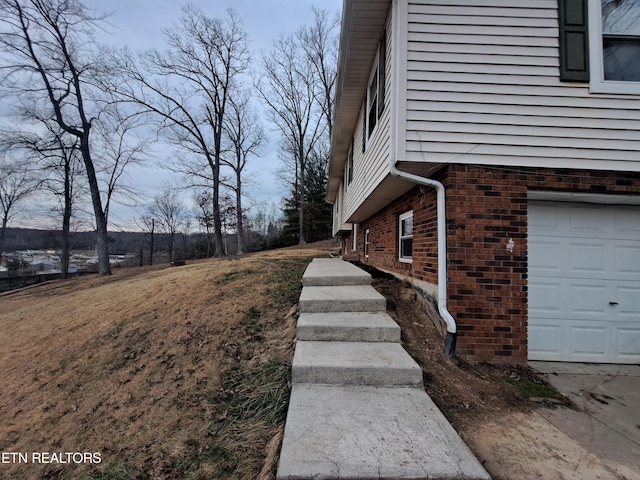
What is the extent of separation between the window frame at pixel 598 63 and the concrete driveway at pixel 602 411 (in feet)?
10.9

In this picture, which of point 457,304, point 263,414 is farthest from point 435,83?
point 263,414

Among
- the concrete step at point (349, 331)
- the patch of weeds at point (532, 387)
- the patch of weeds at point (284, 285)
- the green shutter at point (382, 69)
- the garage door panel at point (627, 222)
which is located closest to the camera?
the patch of weeds at point (532, 387)

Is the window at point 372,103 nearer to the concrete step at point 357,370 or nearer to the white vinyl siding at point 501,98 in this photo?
the white vinyl siding at point 501,98

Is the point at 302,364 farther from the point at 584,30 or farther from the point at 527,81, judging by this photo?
the point at 584,30

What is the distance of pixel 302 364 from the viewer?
2.73 meters

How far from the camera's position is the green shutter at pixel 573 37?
11.5ft

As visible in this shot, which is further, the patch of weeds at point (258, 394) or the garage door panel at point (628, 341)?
the garage door panel at point (628, 341)

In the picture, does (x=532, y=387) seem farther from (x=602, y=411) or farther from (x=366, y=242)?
(x=366, y=242)

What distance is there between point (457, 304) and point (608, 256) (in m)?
2.19

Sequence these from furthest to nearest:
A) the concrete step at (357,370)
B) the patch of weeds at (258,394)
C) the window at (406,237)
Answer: the window at (406,237) → the concrete step at (357,370) → the patch of weeds at (258,394)

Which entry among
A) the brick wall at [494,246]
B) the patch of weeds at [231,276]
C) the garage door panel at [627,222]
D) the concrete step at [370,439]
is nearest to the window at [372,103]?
the brick wall at [494,246]

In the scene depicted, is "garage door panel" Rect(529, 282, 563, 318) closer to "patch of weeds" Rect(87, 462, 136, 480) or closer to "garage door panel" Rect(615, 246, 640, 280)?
"garage door panel" Rect(615, 246, 640, 280)

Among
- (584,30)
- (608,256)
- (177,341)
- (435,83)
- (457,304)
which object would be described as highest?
(584,30)

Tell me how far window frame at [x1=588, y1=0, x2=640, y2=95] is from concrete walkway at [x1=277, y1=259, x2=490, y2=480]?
12.0 ft
